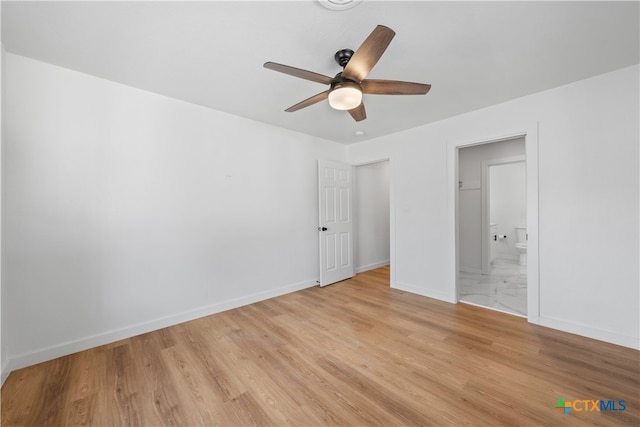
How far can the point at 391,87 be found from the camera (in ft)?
6.05

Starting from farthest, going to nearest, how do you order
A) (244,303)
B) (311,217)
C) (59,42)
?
1. (311,217)
2. (244,303)
3. (59,42)

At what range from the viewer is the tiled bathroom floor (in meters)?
3.19

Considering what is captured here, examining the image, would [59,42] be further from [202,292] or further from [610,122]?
[610,122]

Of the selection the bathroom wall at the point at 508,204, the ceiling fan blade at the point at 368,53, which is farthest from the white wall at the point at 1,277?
the bathroom wall at the point at 508,204

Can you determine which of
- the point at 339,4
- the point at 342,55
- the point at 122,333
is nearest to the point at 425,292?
the point at 342,55

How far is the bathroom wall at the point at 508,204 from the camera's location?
587cm

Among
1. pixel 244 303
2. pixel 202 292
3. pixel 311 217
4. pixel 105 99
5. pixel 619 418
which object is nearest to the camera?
pixel 619 418

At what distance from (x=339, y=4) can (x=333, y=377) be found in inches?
99.7

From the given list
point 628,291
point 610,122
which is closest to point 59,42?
point 610,122

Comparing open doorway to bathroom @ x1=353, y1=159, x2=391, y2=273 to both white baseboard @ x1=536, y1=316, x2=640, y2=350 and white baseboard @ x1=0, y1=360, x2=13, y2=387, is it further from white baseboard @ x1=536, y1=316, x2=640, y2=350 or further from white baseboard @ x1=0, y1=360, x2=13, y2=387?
white baseboard @ x1=0, y1=360, x2=13, y2=387

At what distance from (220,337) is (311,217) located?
2199mm

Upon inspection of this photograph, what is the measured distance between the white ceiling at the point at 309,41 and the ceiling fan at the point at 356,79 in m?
0.30

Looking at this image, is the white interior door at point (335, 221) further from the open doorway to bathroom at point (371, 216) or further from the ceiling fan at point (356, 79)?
the ceiling fan at point (356, 79)

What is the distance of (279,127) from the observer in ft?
12.2
